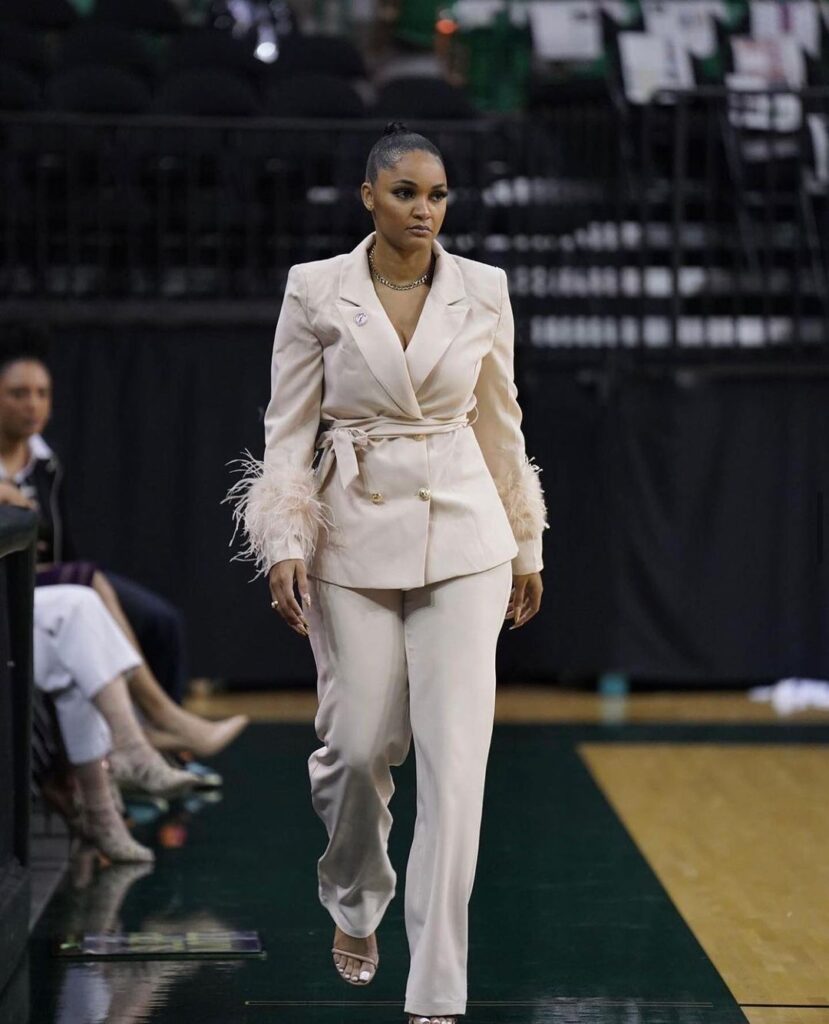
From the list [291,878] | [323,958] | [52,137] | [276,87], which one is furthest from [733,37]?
[323,958]

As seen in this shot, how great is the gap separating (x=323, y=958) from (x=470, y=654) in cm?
113

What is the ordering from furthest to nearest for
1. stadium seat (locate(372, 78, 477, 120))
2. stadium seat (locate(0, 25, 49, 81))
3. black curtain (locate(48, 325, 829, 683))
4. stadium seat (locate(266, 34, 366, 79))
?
stadium seat (locate(266, 34, 366, 79))
stadium seat (locate(0, 25, 49, 81))
stadium seat (locate(372, 78, 477, 120))
black curtain (locate(48, 325, 829, 683))

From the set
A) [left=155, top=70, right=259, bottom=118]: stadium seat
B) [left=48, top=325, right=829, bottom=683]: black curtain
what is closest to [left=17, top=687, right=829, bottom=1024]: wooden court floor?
[left=48, top=325, right=829, bottom=683]: black curtain

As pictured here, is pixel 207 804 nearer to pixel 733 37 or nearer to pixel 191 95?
pixel 191 95

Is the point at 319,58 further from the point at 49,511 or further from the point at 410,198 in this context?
the point at 410,198

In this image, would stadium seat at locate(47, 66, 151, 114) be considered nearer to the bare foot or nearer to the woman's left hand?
the woman's left hand

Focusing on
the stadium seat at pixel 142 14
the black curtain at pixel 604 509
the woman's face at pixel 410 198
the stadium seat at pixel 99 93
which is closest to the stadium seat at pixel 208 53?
the stadium seat at pixel 142 14

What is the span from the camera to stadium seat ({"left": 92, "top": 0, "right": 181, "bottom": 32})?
10711 millimetres

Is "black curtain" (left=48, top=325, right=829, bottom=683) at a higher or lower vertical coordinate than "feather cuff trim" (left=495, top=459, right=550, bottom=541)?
lower

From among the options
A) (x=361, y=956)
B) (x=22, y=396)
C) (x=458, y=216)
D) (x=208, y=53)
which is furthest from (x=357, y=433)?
(x=208, y=53)

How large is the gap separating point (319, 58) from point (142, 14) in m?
1.16

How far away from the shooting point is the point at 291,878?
500 centimetres

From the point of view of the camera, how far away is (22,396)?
18.9 feet

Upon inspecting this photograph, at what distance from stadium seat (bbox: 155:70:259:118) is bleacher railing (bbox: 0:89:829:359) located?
0.28 metres
